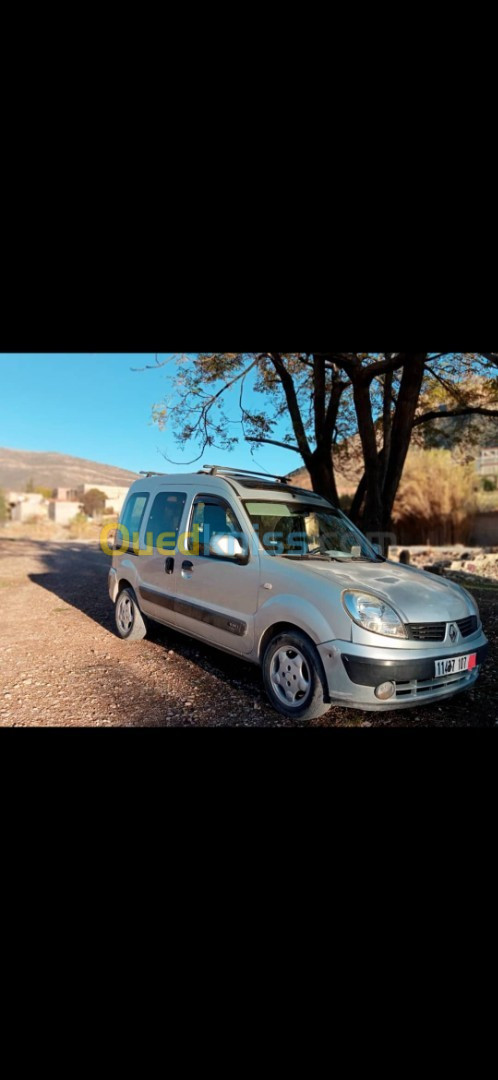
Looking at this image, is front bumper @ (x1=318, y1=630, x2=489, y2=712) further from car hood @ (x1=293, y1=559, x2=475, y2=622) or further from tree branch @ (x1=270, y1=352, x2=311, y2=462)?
tree branch @ (x1=270, y1=352, x2=311, y2=462)

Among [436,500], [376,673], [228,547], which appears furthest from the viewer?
[436,500]

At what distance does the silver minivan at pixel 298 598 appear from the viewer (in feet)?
8.25

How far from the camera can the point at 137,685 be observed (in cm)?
342

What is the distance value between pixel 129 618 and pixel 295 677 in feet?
7.06

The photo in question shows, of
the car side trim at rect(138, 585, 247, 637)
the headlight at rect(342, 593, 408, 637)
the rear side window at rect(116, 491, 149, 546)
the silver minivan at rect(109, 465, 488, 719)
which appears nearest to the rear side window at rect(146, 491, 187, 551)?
the silver minivan at rect(109, 465, 488, 719)

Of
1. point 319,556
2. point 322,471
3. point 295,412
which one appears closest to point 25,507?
point 295,412

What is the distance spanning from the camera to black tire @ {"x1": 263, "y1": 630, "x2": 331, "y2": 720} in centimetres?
261

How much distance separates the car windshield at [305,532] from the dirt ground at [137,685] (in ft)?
3.39

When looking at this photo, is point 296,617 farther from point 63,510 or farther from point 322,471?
point 63,510

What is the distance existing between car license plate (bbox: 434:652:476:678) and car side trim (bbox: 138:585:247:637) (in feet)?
3.85

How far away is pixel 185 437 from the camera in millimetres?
6348

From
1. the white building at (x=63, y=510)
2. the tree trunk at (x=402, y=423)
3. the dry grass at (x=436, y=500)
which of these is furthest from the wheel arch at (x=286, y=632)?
the white building at (x=63, y=510)
